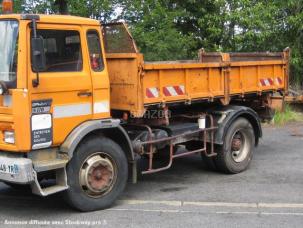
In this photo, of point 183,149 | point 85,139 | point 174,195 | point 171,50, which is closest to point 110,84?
point 85,139

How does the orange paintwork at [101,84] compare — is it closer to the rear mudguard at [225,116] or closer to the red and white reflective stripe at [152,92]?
the red and white reflective stripe at [152,92]

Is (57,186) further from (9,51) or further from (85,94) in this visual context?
(9,51)

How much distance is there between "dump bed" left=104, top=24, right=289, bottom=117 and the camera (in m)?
7.32

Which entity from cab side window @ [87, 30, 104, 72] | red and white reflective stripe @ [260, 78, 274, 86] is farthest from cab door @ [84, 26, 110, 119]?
red and white reflective stripe @ [260, 78, 274, 86]

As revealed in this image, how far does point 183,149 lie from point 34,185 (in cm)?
431

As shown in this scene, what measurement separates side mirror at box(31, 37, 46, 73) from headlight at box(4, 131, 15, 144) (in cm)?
79

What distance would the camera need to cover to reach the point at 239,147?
30.4 ft

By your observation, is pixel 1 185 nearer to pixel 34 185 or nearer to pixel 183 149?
pixel 34 185

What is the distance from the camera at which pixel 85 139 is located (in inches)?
271

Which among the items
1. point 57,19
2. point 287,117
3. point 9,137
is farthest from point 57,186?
point 287,117

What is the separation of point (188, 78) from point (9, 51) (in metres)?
2.76

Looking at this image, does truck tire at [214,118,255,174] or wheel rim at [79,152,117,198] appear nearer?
wheel rim at [79,152,117,198]

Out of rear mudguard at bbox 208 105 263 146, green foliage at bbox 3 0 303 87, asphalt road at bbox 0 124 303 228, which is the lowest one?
asphalt road at bbox 0 124 303 228

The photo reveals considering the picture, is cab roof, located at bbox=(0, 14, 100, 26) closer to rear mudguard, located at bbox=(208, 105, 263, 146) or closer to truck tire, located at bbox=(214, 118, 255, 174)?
rear mudguard, located at bbox=(208, 105, 263, 146)
